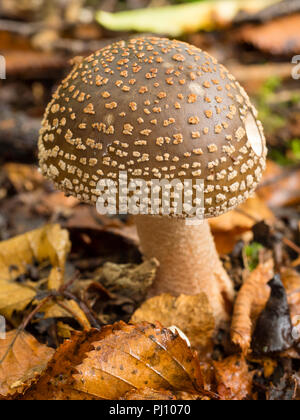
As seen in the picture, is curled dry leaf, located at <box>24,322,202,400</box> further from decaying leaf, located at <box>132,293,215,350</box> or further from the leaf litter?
decaying leaf, located at <box>132,293,215,350</box>

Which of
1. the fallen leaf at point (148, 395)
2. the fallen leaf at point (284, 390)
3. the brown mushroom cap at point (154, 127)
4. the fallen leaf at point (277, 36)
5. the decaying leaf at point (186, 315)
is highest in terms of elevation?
the fallen leaf at point (277, 36)

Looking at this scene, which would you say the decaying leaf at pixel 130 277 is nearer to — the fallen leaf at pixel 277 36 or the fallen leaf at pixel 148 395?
the fallen leaf at pixel 148 395

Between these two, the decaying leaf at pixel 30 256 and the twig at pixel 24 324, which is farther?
the decaying leaf at pixel 30 256

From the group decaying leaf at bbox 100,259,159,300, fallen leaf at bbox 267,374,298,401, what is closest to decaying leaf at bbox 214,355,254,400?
fallen leaf at bbox 267,374,298,401

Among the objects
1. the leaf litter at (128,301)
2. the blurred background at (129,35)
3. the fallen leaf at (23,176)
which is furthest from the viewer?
the fallen leaf at (23,176)

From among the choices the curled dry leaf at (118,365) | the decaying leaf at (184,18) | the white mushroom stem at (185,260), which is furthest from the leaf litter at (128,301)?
the decaying leaf at (184,18)

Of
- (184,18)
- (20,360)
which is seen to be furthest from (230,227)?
(184,18)
